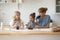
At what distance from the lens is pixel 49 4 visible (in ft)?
16.5

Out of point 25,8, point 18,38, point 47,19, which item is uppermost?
point 25,8

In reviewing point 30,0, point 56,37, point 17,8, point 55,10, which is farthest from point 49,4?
point 56,37

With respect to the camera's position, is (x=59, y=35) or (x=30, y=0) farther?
(x=30, y=0)

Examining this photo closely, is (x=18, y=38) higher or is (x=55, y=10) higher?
(x=55, y=10)

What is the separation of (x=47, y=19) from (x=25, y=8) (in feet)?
4.21

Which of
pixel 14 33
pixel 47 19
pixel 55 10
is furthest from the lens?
pixel 55 10

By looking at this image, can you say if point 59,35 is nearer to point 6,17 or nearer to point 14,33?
point 14,33

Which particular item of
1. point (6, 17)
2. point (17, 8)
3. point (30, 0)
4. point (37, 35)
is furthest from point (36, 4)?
point (37, 35)

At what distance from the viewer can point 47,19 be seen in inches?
159

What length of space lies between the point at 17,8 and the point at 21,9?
14cm

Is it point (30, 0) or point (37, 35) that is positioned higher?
point (30, 0)

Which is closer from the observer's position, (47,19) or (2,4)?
(47,19)

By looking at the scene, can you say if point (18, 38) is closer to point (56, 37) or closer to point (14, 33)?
point (14, 33)

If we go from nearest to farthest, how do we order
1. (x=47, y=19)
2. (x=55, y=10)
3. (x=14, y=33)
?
(x=14, y=33)
(x=47, y=19)
(x=55, y=10)
